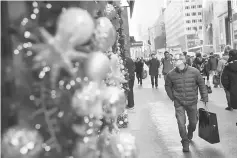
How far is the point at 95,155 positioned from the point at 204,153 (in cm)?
527

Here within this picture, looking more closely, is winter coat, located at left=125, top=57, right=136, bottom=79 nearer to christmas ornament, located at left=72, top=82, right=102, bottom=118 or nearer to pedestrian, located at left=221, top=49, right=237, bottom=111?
pedestrian, located at left=221, top=49, right=237, bottom=111

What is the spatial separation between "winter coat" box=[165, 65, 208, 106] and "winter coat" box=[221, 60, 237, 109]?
3.52 ft

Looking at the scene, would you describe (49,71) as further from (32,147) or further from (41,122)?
(32,147)

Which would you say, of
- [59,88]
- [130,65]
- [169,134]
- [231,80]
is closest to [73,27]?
[59,88]

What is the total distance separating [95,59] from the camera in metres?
1.96

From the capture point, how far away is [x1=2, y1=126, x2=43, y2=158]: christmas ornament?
68.9 inches

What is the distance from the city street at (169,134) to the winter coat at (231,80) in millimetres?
788

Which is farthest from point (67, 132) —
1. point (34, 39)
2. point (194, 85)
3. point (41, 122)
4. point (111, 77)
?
point (194, 85)

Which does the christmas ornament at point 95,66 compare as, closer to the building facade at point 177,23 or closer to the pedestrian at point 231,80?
the pedestrian at point 231,80

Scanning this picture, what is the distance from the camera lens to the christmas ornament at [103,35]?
6.93 ft

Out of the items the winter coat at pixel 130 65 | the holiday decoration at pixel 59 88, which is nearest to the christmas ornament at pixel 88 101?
the holiday decoration at pixel 59 88

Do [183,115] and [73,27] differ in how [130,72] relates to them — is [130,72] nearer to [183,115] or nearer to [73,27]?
[183,115]

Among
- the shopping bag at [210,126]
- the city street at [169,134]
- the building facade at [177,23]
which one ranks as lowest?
the city street at [169,134]

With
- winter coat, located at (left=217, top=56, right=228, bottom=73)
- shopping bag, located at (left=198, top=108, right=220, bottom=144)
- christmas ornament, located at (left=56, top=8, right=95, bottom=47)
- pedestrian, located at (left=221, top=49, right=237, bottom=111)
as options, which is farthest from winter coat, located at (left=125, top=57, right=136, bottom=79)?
christmas ornament, located at (left=56, top=8, right=95, bottom=47)
